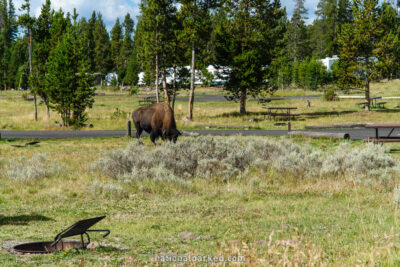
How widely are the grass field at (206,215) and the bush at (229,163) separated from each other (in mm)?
311

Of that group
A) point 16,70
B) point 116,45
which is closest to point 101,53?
point 116,45

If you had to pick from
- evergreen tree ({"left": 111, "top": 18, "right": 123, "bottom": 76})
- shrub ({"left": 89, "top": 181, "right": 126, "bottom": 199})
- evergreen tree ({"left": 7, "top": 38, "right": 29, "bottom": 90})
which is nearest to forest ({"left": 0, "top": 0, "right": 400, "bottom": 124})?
shrub ({"left": 89, "top": 181, "right": 126, "bottom": 199})

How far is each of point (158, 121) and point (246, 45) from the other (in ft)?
68.4

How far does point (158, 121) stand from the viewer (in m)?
19.6

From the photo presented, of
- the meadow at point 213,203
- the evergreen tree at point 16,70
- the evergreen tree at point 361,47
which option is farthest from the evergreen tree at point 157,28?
the evergreen tree at point 16,70

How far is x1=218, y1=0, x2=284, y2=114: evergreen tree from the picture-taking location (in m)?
37.7

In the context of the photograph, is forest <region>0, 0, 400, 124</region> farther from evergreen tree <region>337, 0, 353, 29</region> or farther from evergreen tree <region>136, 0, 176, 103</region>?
evergreen tree <region>337, 0, 353, 29</region>

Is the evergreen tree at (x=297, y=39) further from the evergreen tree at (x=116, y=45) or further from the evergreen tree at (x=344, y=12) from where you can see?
the evergreen tree at (x=116, y=45)

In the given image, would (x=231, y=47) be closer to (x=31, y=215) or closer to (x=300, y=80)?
(x=31, y=215)

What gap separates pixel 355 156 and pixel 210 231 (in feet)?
26.3

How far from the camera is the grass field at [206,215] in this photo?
19.4 ft

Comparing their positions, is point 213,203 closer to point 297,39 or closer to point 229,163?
point 229,163

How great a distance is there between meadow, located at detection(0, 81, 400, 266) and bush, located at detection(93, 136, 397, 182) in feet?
0.13

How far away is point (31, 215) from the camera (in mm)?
9438
